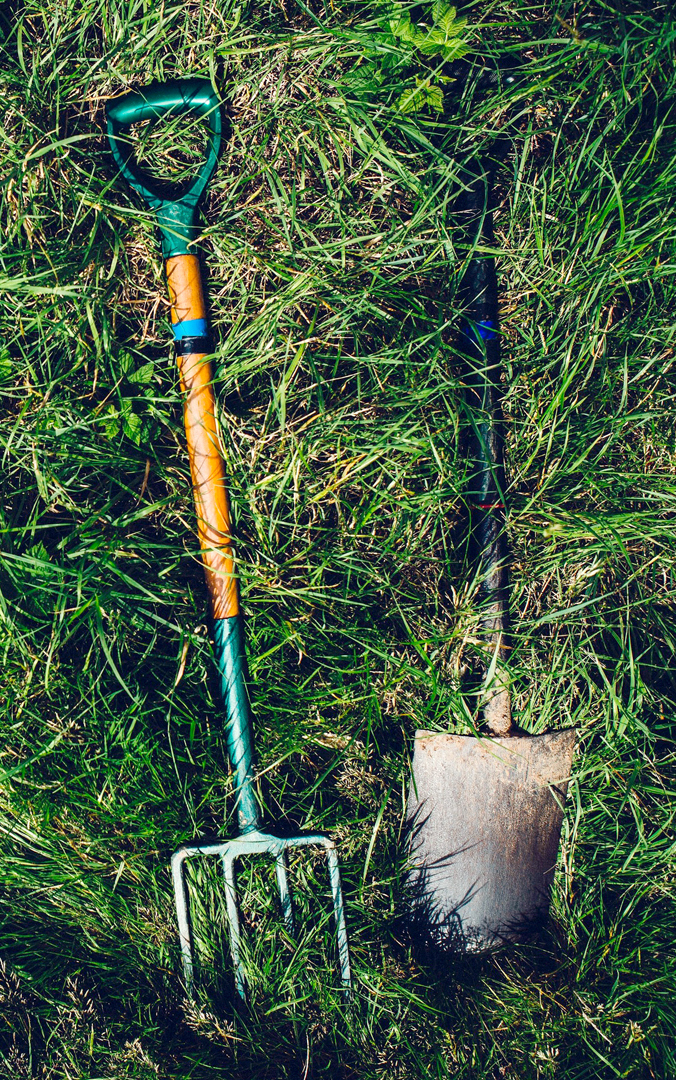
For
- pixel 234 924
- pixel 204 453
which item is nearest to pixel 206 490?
pixel 204 453

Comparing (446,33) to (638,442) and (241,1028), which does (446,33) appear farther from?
(241,1028)

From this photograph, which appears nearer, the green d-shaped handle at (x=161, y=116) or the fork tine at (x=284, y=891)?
the green d-shaped handle at (x=161, y=116)

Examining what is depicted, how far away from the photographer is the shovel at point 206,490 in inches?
58.3

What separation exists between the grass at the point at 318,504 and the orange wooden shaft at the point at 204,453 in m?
0.10

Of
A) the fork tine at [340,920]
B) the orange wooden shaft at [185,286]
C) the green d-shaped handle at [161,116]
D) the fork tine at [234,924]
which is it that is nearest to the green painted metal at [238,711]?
the fork tine at [234,924]

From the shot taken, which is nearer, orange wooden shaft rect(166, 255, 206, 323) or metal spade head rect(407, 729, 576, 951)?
orange wooden shaft rect(166, 255, 206, 323)

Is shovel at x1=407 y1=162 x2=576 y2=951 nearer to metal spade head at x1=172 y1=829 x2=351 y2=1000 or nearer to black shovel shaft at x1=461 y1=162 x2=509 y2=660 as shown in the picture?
black shovel shaft at x1=461 y1=162 x2=509 y2=660

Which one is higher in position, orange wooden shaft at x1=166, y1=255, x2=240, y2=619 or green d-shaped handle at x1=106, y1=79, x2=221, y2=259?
green d-shaped handle at x1=106, y1=79, x2=221, y2=259

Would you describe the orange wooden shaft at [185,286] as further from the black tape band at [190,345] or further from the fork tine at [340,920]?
the fork tine at [340,920]

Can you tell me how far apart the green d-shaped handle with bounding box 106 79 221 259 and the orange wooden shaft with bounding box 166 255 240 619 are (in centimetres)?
7

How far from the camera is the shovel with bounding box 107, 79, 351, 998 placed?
148 cm

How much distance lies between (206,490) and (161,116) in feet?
3.28

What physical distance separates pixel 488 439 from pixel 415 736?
871 mm

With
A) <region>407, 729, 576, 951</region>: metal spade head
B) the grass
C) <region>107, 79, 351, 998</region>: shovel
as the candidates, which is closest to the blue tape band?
<region>107, 79, 351, 998</region>: shovel
